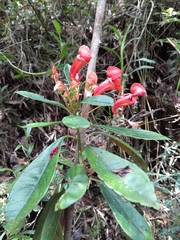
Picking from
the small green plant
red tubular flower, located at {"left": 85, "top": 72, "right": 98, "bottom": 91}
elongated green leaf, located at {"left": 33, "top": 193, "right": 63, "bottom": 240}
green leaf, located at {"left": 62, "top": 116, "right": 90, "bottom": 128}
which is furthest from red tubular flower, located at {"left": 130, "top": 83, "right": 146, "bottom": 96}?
elongated green leaf, located at {"left": 33, "top": 193, "right": 63, "bottom": 240}

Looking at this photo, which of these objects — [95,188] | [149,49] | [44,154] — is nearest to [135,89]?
[44,154]

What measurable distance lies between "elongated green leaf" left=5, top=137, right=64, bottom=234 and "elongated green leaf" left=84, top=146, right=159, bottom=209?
111mm

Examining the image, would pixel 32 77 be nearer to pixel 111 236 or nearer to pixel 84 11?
pixel 84 11

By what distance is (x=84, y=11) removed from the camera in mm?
1623

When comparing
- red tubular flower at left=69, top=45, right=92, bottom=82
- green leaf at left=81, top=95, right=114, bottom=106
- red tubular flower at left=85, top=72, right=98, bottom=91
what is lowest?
green leaf at left=81, top=95, right=114, bottom=106

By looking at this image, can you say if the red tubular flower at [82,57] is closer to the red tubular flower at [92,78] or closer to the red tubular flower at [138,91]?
the red tubular flower at [92,78]

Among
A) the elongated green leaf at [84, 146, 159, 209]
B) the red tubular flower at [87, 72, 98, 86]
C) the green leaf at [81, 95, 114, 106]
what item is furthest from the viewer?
the red tubular flower at [87, 72, 98, 86]

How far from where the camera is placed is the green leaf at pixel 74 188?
0.46 meters

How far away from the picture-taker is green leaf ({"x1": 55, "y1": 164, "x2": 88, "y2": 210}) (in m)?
0.46

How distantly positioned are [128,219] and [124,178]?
147 mm

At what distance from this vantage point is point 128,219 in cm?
59

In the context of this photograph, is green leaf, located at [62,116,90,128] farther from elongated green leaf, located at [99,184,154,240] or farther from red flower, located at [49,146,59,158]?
elongated green leaf, located at [99,184,154,240]

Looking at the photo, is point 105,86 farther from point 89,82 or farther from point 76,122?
point 76,122

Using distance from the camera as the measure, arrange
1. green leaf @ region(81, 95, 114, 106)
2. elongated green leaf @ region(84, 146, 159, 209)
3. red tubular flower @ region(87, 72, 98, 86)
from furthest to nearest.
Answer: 1. red tubular flower @ region(87, 72, 98, 86)
2. green leaf @ region(81, 95, 114, 106)
3. elongated green leaf @ region(84, 146, 159, 209)
